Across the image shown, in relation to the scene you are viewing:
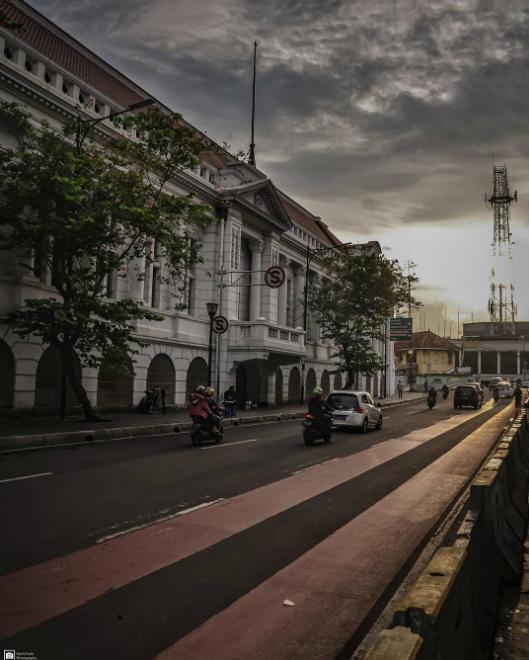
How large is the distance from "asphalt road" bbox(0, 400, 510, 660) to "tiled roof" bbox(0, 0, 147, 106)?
16.9 m

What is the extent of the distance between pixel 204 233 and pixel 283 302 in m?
10.9

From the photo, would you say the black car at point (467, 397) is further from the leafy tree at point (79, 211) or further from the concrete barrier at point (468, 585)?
the concrete barrier at point (468, 585)

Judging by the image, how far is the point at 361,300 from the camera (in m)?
42.8

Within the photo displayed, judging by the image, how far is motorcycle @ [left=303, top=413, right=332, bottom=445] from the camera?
1712cm

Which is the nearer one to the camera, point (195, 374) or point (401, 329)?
point (195, 374)

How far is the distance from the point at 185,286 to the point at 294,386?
15430 millimetres

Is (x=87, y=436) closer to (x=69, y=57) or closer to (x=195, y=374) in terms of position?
(x=195, y=374)

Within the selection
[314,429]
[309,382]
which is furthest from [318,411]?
[309,382]

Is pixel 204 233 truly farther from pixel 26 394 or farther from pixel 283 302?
pixel 26 394

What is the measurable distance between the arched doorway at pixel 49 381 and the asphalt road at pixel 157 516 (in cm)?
709

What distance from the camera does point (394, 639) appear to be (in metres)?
2.56

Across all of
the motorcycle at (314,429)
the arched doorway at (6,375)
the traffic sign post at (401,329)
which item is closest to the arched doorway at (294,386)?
the traffic sign post at (401,329)

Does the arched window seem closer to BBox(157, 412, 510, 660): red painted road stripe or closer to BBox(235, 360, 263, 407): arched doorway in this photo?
BBox(235, 360, 263, 407): arched doorway

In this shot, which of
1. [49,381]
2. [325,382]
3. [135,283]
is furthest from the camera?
[325,382]
